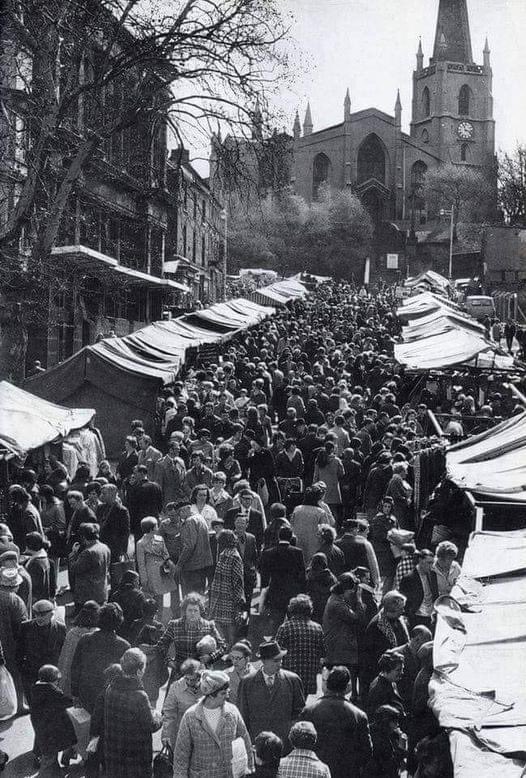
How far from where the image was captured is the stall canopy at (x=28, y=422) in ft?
39.8

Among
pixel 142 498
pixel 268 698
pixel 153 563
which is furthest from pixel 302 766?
pixel 142 498

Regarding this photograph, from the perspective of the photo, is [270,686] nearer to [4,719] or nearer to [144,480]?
[4,719]

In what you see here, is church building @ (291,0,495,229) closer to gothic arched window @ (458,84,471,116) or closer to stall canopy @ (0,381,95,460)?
gothic arched window @ (458,84,471,116)

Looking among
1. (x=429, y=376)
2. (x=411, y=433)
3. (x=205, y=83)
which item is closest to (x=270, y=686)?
(x=411, y=433)

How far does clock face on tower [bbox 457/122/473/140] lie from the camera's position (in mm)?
Answer: 102125

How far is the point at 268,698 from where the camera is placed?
6570mm

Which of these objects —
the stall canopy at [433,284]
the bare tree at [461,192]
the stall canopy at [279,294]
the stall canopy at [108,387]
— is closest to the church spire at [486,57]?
the bare tree at [461,192]


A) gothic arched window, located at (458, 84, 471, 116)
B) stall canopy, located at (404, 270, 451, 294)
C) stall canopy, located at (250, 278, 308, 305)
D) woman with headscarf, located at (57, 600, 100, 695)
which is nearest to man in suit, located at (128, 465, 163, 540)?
woman with headscarf, located at (57, 600, 100, 695)

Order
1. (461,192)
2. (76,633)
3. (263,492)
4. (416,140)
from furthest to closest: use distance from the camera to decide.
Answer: (416,140) < (461,192) < (263,492) < (76,633)

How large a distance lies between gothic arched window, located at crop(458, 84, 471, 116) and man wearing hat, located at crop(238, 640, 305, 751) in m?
104

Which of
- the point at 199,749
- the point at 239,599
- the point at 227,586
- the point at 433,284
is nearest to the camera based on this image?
the point at 199,749

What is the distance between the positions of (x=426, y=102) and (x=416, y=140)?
7432 mm

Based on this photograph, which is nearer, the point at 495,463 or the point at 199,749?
the point at 199,749

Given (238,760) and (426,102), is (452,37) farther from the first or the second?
(238,760)
